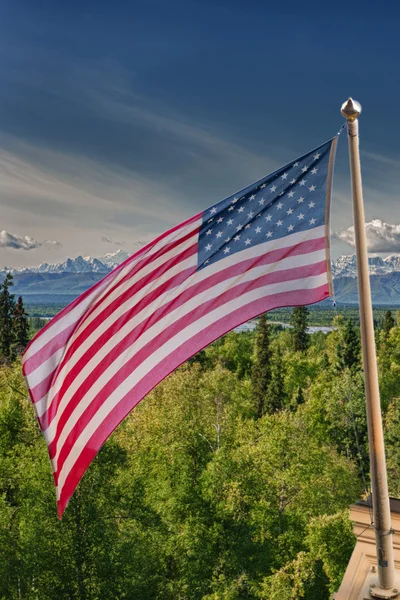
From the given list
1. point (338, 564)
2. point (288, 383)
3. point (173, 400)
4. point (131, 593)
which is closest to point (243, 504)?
point (338, 564)

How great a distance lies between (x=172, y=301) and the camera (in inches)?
309

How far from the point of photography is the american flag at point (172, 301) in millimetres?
7242

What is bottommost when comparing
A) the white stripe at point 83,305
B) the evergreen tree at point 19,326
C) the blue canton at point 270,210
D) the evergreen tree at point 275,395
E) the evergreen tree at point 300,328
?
the white stripe at point 83,305

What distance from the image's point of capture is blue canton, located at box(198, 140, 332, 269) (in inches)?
282

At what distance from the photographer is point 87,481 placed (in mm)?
24406

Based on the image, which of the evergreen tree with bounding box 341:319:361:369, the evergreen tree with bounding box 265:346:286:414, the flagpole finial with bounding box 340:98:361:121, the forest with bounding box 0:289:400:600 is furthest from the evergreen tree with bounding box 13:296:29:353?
the flagpole finial with bounding box 340:98:361:121

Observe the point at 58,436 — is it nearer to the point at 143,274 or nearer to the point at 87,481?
the point at 143,274

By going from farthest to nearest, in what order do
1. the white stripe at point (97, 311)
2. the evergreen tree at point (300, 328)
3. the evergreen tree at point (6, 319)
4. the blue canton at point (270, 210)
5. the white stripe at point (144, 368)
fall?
the evergreen tree at point (300, 328), the evergreen tree at point (6, 319), the white stripe at point (97, 311), the white stripe at point (144, 368), the blue canton at point (270, 210)

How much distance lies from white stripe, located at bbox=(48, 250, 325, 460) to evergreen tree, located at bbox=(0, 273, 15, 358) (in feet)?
203

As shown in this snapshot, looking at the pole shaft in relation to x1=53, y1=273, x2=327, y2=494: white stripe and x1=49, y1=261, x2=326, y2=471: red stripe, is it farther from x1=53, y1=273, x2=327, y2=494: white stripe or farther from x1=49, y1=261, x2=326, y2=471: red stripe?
x1=53, y1=273, x2=327, y2=494: white stripe

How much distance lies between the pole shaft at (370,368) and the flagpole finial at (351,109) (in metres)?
0.06

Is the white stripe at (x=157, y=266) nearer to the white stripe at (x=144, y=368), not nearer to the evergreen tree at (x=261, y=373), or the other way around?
the white stripe at (x=144, y=368)

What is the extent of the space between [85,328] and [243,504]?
838 inches

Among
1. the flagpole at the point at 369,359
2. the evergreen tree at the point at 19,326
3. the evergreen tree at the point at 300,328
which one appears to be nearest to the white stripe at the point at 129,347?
the flagpole at the point at 369,359
